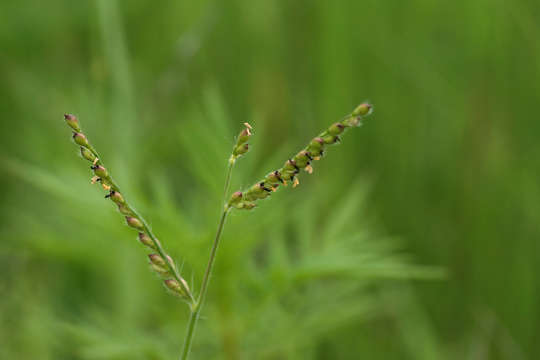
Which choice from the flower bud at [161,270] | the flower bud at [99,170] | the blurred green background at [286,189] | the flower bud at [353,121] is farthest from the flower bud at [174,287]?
the blurred green background at [286,189]

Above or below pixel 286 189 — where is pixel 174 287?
below

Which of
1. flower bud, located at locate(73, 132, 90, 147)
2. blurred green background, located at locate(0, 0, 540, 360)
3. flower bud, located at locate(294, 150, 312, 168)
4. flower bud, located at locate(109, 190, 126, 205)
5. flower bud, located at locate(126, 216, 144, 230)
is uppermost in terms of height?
blurred green background, located at locate(0, 0, 540, 360)

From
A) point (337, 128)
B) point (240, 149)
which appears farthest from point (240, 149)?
point (337, 128)

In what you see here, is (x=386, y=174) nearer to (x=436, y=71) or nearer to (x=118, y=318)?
(x=436, y=71)

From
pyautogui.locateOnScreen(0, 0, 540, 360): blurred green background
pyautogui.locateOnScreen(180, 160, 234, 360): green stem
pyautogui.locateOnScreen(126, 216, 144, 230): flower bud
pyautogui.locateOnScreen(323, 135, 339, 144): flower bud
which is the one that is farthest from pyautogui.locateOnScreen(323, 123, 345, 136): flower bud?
pyautogui.locateOnScreen(0, 0, 540, 360): blurred green background

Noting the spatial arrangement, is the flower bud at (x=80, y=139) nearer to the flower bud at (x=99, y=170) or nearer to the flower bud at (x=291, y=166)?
the flower bud at (x=99, y=170)

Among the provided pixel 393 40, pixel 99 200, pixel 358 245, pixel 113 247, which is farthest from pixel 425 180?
pixel 99 200

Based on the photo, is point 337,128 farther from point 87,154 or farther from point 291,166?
point 87,154

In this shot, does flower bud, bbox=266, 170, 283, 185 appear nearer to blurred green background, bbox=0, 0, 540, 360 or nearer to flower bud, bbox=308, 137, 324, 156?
flower bud, bbox=308, 137, 324, 156
